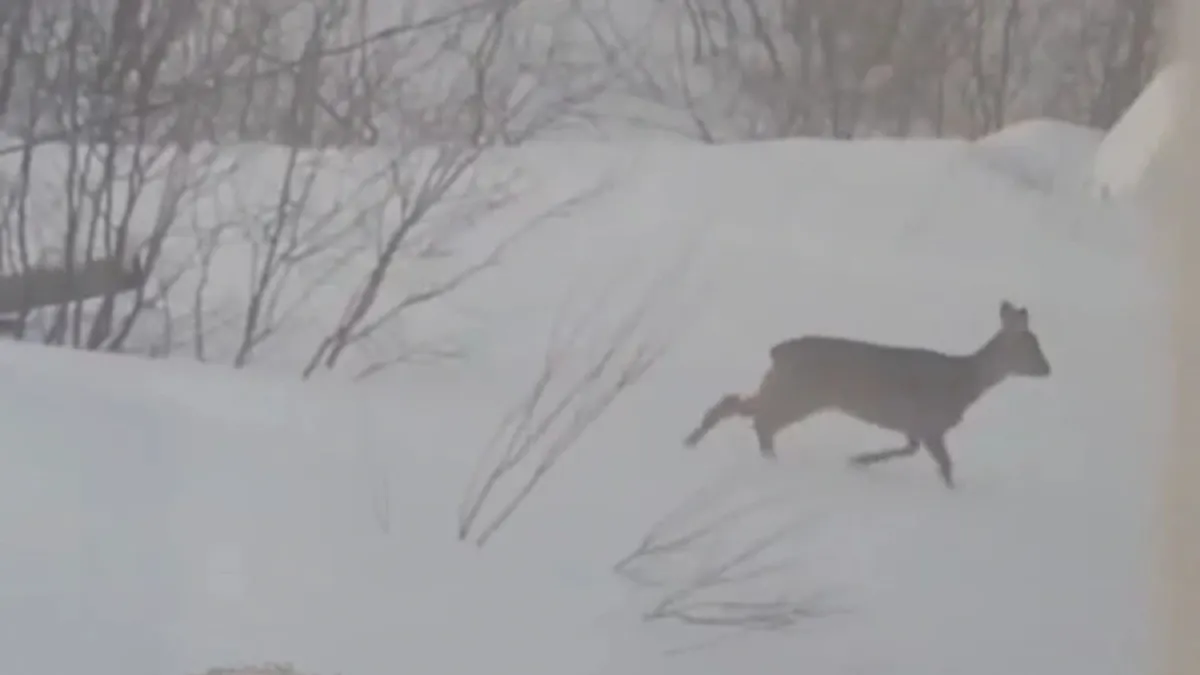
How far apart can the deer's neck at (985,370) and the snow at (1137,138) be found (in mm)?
163

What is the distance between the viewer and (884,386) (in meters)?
1.10

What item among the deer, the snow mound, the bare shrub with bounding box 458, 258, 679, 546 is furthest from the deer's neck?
the bare shrub with bounding box 458, 258, 679, 546

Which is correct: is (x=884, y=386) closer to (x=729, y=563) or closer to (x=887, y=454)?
(x=887, y=454)

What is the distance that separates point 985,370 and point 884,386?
8 centimetres

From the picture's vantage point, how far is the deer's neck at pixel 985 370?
3.53 feet

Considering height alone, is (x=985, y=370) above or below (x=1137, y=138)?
below

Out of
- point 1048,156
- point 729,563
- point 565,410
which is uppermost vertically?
point 1048,156

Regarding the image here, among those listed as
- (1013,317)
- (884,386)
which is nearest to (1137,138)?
(1013,317)

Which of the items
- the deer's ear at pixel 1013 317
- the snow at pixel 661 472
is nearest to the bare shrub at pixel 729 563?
the snow at pixel 661 472

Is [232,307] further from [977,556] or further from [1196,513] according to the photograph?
[1196,513]

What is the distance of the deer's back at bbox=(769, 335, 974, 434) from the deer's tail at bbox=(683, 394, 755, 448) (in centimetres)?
2

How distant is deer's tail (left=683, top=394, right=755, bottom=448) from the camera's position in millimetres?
1104

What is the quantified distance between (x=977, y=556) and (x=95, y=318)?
0.80 metres

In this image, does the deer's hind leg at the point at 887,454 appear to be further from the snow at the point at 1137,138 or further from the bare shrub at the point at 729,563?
the snow at the point at 1137,138
